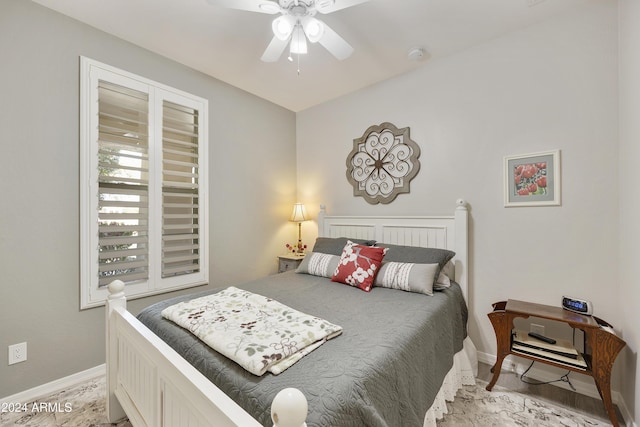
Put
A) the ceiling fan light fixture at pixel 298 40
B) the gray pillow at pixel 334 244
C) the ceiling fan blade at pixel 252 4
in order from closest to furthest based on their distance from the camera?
the ceiling fan blade at pixel 252 4, the ceiling fan light fixture at pixel 298 40, the gray pillow at pixel 334 244

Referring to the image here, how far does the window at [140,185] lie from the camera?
2078 millimetres

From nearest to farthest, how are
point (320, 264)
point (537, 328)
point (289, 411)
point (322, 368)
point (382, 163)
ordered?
point (289, 411)
point (322, 368)
point (537, 328)
point (320, 264)
point (382, 163)

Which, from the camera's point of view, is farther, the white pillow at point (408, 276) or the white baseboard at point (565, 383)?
the white pillow at point (408, 276)

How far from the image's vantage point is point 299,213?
355cm

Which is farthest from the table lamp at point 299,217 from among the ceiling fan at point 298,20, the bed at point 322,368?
the ceiling fan at point 298,20

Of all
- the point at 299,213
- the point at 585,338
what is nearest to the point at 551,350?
the point at 585,338

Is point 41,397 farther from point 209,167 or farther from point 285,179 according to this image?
point 285,179

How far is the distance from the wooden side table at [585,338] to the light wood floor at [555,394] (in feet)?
0.57

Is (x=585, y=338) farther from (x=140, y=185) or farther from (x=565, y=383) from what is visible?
(x=140, y=185)

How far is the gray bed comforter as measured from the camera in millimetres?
928

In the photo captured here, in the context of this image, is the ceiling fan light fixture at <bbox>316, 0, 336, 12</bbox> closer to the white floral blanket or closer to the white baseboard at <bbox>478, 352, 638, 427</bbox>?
the white floral blanket

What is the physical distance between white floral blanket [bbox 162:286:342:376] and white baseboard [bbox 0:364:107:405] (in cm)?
124

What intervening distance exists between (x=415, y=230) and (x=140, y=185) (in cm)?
253

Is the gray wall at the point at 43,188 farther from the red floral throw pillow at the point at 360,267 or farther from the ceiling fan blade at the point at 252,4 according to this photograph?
the red floral throw pillow at the point at 360,267
